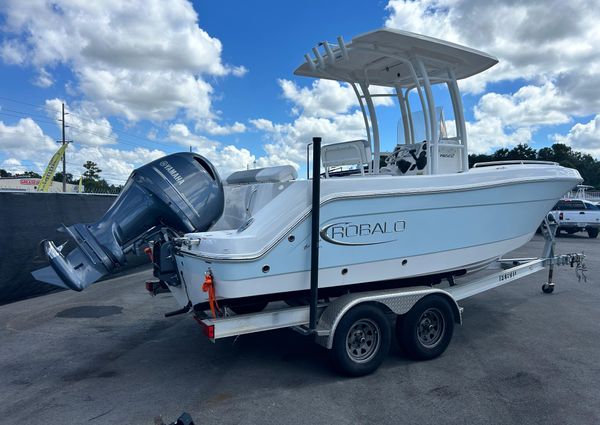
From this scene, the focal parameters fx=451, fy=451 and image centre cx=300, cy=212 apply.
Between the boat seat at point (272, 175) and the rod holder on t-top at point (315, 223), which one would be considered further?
the boat seat at point (272, 175)

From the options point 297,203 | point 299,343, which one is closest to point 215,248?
point 297,203

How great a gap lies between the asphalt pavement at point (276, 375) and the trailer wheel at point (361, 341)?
0.46 ft

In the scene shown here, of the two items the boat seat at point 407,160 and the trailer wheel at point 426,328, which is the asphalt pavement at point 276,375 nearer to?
the trailer wheel at point 426,328

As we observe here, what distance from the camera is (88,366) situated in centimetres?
467

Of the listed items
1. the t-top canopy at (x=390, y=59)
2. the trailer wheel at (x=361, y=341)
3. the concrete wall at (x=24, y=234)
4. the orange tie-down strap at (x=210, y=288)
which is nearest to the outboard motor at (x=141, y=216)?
the orange tie-down strap at (x=210, y=288)

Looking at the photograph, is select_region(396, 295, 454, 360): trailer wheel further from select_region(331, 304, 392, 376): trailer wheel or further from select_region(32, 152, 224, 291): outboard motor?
select_region(32, 152, 224, 291): outboard motor

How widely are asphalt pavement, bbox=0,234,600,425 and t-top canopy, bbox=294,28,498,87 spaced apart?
3371mm

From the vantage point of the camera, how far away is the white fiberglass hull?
3.85 metres

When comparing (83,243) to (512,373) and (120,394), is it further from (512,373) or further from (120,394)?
(512,373)

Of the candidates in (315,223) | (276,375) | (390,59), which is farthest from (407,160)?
(276,375)

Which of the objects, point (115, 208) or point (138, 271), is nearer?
point (115, 208)

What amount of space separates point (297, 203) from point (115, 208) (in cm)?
184

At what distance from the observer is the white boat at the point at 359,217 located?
3947 millimetres

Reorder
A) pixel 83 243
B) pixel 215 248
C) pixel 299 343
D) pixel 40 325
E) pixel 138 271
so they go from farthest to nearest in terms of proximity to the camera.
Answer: pixel 138 271, pixel 40 325, pixel 299 343, pixel 83 243, pixel 215 248
